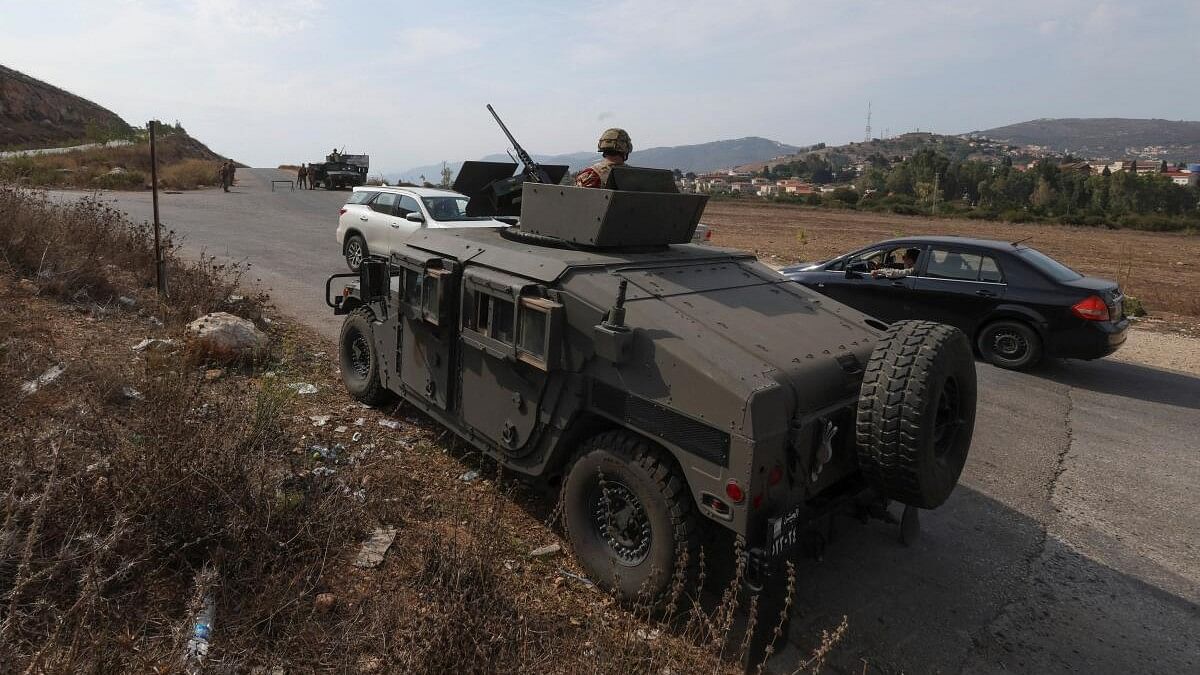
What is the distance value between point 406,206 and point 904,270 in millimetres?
7686

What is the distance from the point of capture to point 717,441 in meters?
3.34

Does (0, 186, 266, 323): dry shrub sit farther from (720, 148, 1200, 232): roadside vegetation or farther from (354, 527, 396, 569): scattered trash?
(720, 148, 1200, 232): roadside vegetation

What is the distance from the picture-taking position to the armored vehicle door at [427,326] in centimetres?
474

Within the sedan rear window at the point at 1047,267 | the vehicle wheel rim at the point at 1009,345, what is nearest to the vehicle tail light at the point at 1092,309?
the sedan rear window at the point at 1047,267

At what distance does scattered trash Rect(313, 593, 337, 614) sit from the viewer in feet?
11.1

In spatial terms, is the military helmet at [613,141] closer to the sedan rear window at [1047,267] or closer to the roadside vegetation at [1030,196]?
the sedan rear window at [1047,267]

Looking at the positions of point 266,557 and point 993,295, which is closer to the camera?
point 266,557

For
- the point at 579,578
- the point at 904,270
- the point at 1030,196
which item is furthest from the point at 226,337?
the point at 1030,196

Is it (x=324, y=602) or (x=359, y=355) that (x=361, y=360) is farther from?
(x=324, y=602)

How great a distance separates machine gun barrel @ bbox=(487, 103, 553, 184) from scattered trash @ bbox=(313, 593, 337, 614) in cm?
432

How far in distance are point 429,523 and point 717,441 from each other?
1.97m

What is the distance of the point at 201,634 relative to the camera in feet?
9.76

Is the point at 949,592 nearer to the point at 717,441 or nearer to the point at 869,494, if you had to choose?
the point at 869,494

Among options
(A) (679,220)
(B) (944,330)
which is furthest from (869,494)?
(A) (679,220)
